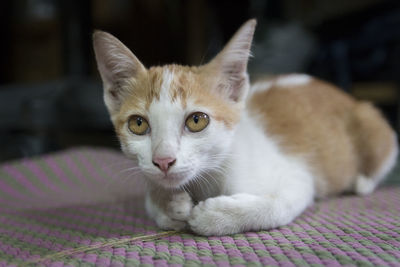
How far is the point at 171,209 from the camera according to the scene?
100cm

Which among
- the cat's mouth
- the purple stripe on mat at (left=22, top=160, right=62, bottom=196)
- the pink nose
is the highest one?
the pink nose

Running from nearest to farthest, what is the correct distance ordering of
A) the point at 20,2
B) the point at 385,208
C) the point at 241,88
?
the point at 241,88 < the point at 385,208 < the point at 20,2

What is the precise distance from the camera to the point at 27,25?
3850 millimetres

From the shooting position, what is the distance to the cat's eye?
969 mm

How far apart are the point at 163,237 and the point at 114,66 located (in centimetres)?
48

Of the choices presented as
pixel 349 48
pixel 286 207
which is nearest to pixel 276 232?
pixel 286 207

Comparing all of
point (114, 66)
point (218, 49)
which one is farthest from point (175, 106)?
point (218, 49)

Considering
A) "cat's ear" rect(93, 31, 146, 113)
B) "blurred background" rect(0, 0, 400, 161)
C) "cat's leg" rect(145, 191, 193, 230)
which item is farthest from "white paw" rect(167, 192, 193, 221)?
"blurred background" rect(0, 0, 400, 161)

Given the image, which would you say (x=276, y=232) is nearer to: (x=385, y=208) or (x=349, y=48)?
(x=385, y=208)

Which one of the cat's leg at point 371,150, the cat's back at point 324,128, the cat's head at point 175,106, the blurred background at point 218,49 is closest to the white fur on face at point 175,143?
the cat's head at point 175,106

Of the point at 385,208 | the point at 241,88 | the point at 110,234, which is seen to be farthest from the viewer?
the point at 385,208

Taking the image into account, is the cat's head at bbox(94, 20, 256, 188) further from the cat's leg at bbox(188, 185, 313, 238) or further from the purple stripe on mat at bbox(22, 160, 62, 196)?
the purple stripe on mat at bbox(22, 160, 62, 196)

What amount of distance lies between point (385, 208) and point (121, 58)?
90 centimetres

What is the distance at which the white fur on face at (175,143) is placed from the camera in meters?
0.91
